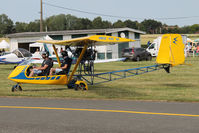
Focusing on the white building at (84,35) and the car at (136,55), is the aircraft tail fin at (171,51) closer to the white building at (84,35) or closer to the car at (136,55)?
the car at (136,55)

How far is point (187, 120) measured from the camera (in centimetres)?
739

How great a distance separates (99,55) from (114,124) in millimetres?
37237

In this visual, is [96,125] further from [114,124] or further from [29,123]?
[29,123]

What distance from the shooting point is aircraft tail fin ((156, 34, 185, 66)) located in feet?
43.4

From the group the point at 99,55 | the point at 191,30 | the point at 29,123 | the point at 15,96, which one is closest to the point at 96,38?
the point at 15,96

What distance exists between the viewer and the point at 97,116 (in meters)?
7.96

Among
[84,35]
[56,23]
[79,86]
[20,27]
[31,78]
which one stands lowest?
[79,86]

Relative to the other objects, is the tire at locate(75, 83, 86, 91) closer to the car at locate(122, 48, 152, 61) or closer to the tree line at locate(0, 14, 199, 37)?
the car at locate(122, 48, 152, 61)

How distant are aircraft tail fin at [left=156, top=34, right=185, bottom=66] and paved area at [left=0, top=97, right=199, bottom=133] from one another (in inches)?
139

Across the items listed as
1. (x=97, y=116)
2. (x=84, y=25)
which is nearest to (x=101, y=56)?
(x=97, y=116)

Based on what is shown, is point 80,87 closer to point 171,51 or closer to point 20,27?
point 171,51

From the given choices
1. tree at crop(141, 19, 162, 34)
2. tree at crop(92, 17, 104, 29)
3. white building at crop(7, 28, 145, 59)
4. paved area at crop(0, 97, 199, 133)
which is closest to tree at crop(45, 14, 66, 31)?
tree at crop(92, 17, 104, 29)

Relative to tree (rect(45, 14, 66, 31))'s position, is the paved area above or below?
below

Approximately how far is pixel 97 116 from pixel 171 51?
21.1 ft
